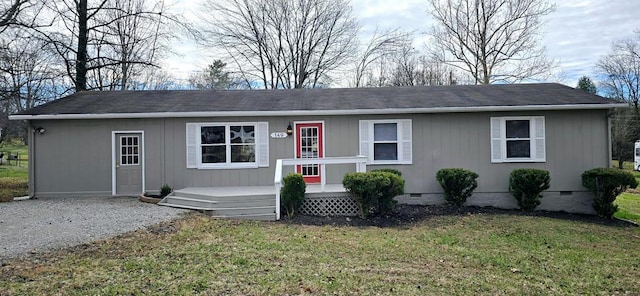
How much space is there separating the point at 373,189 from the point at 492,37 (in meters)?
20.2

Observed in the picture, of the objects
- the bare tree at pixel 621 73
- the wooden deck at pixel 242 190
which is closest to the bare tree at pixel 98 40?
the wooden deck at pixel 242 190

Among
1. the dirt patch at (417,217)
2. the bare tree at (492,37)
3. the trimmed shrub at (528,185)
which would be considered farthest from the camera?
the bare tree at (492,37)

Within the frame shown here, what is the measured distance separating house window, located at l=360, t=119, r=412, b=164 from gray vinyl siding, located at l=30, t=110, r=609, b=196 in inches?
6.7

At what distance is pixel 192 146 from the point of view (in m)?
10.6

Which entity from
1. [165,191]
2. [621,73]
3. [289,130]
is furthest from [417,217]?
[621,73]

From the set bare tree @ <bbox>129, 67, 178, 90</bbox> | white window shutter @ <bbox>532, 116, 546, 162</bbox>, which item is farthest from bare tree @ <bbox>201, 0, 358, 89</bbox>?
white window shutter @ <bbox>532, 116, 546, 162</bbox>

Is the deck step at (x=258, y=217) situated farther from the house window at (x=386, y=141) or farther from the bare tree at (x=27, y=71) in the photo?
the bare tree at (x=27, y=71)

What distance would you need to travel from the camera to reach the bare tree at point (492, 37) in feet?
76.9

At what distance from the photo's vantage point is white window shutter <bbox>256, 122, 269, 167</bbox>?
10.7 meters

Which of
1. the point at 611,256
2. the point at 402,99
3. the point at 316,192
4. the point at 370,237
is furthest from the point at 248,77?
the point at 611,256

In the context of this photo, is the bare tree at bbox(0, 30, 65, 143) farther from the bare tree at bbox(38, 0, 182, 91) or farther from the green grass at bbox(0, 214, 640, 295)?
the green grass at bbox(0, 214, 640, 295)

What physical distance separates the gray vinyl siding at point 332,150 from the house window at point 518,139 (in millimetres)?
161

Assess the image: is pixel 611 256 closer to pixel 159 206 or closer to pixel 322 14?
pixel 159 206

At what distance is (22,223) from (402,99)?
9.47m
